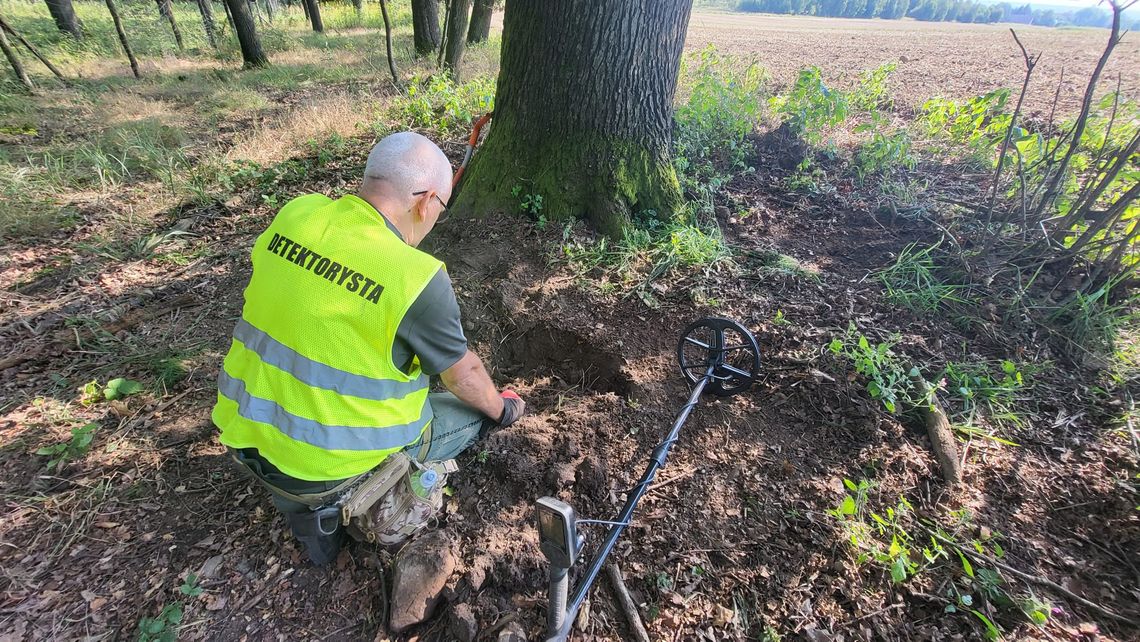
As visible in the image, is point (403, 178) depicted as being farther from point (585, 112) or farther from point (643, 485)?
point (585, 112)

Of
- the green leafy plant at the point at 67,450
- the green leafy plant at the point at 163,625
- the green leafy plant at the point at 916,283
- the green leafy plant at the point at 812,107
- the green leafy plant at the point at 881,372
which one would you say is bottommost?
the green leafy plant at the point at 163,625

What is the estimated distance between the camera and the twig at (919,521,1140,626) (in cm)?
178

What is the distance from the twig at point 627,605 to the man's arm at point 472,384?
33.9 inches

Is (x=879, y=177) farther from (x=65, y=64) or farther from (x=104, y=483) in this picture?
(x=65, y=64)

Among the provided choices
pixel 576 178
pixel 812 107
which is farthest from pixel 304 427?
pixel 812 107

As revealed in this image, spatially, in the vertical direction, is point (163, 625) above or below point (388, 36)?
below

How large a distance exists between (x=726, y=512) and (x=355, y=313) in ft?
5.87

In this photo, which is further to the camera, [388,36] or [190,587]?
[388,36]

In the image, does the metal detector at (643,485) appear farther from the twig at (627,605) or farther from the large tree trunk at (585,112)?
the large tree trunk at (585,112)

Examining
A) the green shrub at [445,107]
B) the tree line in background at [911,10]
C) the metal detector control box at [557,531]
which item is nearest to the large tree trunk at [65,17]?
the green shrub at [445,107]

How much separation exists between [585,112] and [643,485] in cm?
271

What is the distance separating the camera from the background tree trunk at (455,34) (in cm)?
745

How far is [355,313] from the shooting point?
5.20ft

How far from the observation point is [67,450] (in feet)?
7.98
